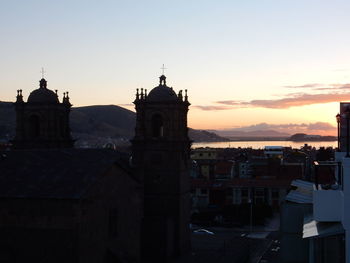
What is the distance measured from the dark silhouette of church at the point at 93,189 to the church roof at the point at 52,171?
6cm

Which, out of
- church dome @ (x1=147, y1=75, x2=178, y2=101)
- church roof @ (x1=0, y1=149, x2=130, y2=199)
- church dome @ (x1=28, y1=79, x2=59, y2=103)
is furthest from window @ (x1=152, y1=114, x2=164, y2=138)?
church roof @ (x1=0, y1=149, x2=130, y2=199)

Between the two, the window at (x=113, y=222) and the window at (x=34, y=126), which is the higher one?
Answer: the window at (x=34, y=126)

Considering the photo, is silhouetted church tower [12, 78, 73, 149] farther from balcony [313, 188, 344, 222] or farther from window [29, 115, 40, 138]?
balcony [313, 188, 344, 222]

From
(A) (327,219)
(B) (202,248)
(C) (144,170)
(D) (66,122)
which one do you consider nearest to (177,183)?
(C) (144,170)

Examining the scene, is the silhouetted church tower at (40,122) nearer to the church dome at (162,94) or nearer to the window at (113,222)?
the church dome at (162,94)

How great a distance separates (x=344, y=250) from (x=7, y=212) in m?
19.7

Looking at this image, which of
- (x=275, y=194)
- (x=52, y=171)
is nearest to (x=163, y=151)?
(x=52, y=171)

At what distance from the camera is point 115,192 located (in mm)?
35625

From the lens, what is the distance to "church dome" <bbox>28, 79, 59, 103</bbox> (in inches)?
1914

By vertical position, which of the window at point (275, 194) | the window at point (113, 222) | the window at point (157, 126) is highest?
the window at point (157, 126)

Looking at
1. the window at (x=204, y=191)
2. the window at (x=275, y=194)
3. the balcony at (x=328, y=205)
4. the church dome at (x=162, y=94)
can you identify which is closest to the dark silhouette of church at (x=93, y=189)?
the church dome at (x=162, y=94)

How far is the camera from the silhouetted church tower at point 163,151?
46438mm

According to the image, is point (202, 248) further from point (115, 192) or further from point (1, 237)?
point (1, 237)

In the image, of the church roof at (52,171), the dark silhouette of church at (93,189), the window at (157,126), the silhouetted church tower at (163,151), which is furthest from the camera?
the window at (157,126)
